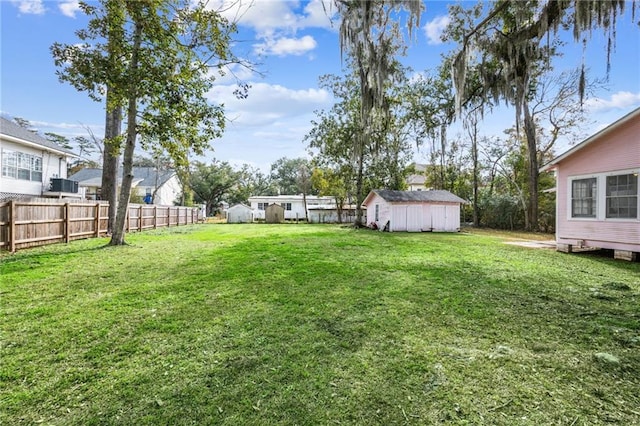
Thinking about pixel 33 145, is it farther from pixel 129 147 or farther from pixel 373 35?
pixel 373 35

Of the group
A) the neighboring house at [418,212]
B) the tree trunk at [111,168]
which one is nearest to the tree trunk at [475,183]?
the neighboring house at [418,212]

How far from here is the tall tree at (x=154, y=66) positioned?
26.3 ft

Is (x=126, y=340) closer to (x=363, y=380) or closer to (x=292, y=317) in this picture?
(x=292, y=317)

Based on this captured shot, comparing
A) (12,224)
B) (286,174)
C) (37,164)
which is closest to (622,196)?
(12,224)

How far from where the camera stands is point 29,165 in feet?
50.5

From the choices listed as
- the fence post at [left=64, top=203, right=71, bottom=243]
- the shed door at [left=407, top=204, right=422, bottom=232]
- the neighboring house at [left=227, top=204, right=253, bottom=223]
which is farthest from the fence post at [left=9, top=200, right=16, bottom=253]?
the neighboring house at [left=227, top=204, right=253, bottom=223]

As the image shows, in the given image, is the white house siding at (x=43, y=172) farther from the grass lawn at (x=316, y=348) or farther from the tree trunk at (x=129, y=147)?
the grass lawn at (x=316, y=348)

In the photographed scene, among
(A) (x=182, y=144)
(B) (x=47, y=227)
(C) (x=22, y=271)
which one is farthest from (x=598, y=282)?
(B) (x=47, y=227)

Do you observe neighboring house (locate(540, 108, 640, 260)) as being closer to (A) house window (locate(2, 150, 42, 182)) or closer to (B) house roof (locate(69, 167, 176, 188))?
(A) house window (locate(2, 150, 42, 182))

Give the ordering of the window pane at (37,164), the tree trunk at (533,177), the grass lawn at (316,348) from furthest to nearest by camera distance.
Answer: the tree trunk at (533,177), the window pane at (37,164), the grass lawn at (316,348)

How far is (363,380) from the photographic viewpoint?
2.26 m

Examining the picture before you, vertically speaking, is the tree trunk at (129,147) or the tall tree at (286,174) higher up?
the tall tree at (286,174)

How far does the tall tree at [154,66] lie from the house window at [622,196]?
427 inches

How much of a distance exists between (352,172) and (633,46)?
15.9 metres
